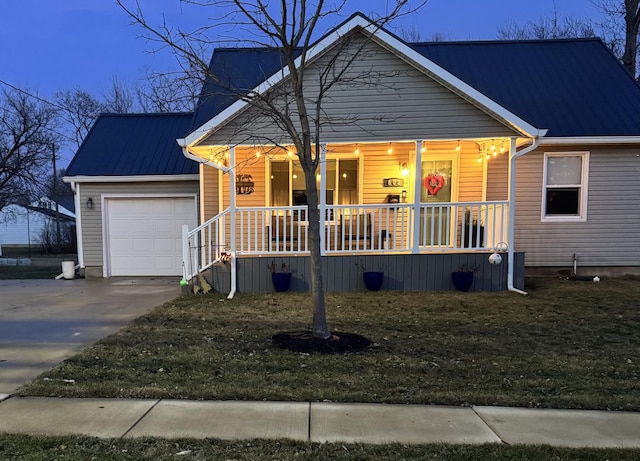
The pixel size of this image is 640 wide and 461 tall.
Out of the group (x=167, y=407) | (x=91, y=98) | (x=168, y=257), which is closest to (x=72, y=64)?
(x=91, y=98)

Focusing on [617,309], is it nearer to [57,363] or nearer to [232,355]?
[232,355]

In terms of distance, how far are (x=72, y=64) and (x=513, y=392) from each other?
3761cm

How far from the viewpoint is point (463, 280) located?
7746 mm

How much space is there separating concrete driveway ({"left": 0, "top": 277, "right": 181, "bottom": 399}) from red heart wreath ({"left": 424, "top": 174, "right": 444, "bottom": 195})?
6.05m

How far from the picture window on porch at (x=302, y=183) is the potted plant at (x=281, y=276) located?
2239 millimetres

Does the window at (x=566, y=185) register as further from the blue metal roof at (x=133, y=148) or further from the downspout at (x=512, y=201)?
the blue metal roof at (x=133, y=148)

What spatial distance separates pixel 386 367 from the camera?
13.4 ft

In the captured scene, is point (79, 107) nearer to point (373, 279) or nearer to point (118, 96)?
point (118, 96)

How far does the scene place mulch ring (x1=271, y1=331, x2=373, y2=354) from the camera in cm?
459

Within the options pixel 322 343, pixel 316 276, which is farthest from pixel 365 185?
pixel 322 343

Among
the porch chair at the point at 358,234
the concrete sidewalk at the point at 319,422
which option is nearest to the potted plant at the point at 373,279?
the porch chair at the point at 358,234

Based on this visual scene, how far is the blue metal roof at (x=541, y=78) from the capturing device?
29.4 ft

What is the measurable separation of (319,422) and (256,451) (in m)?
0.57

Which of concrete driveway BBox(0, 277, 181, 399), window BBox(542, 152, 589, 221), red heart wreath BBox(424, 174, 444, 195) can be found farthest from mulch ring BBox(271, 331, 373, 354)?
window BBox(542, 152, 589, 221)
